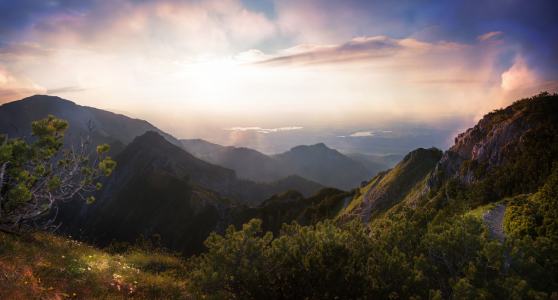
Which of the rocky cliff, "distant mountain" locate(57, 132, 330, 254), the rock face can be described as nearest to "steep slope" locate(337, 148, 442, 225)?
the rock face

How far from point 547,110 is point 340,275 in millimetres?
25286

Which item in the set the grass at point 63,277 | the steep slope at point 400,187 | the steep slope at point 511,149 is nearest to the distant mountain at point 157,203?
the steep slope at point 400,187

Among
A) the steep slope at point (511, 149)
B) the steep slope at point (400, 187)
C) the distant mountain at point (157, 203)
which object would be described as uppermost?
the steep slope at point (511, 149)

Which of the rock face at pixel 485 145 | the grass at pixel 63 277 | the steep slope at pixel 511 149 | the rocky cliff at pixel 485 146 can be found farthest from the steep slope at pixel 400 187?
the grass at pixel 63 277

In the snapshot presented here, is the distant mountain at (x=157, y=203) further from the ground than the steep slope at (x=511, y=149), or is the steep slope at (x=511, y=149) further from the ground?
the steep slope at (x=511, y=149)

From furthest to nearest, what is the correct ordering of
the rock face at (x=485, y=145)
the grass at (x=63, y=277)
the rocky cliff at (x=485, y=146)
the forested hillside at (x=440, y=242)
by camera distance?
the rock face at (x=485, y=145) → the rocky cliff at (x=485, y=146) → the forested hillside at (x=440, y=242) → the grass at (x=63, y=277)

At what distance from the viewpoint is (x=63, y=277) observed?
775 centimetres

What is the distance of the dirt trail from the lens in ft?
44.3

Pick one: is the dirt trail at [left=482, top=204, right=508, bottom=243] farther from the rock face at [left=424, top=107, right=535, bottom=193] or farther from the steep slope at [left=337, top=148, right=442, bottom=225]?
the steep slope at [left=337, top=148, right=442, bottom=225]

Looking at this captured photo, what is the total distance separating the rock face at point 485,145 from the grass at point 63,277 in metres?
27.7

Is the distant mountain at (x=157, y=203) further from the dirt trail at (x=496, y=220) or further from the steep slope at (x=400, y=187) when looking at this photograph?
the dirt trail at (x=496, y=220)

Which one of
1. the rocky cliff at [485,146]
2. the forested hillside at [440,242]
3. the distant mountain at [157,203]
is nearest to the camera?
the forested hillside at [440,242]

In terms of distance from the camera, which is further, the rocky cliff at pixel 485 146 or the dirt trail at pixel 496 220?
the rocky cliff at pixel 485 146

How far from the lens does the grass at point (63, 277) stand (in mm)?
6445
